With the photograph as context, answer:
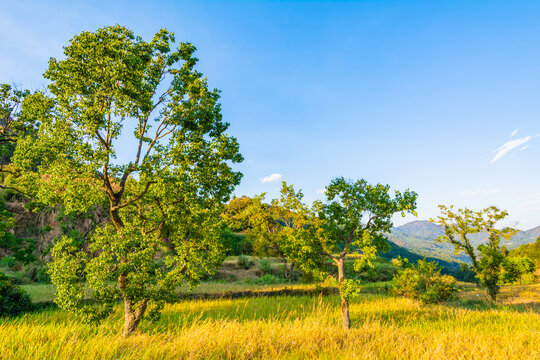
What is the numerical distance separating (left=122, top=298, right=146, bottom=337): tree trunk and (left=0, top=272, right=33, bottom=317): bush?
618 centimetres

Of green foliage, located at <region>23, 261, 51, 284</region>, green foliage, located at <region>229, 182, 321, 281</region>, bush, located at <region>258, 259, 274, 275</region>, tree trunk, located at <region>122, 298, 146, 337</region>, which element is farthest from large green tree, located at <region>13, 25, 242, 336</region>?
bush, located at <region>258, 259, 274, 275</region>

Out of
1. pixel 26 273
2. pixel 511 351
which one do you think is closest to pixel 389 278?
pixel 511 351

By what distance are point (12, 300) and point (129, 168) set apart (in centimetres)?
849

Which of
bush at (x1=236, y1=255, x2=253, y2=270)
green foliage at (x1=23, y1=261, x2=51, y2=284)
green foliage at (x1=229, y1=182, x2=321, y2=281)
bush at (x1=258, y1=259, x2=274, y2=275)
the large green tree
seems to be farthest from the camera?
bush at (x1=236, y1=255, x2=253, y2=270)

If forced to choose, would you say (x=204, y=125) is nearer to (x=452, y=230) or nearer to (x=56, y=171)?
(x=56, y=171)

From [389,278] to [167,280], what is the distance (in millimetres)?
32848

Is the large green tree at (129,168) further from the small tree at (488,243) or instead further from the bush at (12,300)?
the small tree at (488,243)

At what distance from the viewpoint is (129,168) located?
8281mm

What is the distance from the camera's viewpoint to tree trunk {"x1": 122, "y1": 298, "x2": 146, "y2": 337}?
26.5ft

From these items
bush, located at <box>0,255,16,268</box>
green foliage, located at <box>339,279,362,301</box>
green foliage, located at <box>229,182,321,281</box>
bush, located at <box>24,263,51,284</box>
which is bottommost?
bush, located at <box>24,263,51,284</box>

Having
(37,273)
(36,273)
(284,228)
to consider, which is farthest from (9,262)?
(284,228)

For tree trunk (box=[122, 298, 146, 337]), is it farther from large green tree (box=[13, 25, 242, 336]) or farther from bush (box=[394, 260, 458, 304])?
bush (box=[394, 260, 458, 304])

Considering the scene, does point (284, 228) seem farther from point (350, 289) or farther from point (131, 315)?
point (131, 315)

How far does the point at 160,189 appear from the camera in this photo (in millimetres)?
8406
